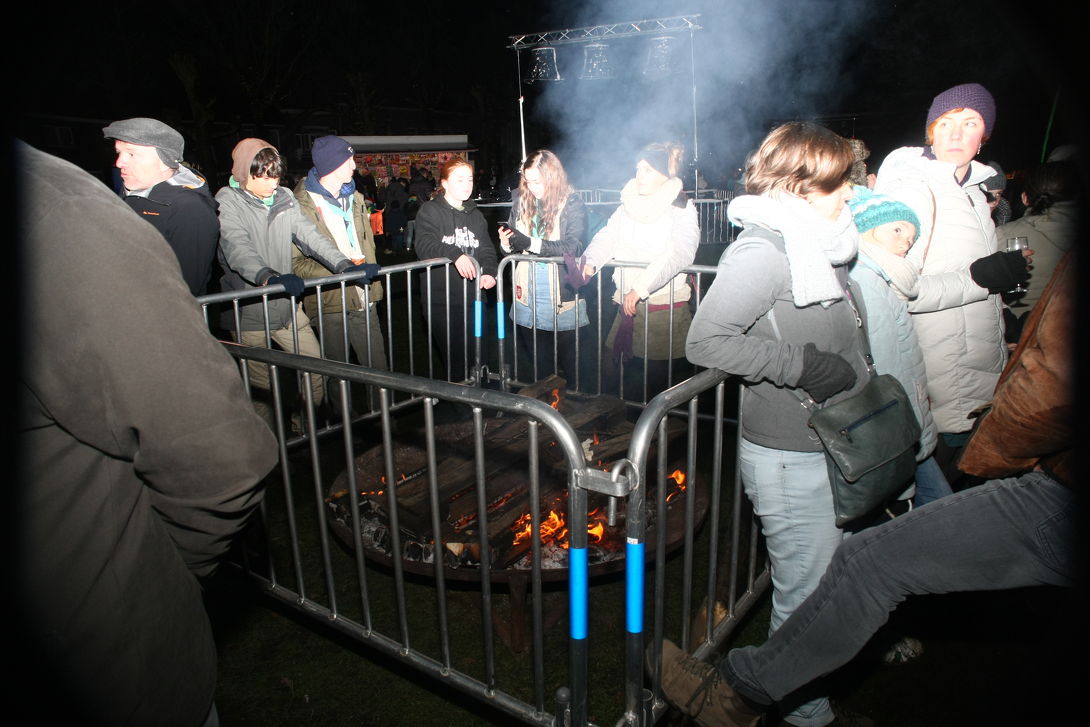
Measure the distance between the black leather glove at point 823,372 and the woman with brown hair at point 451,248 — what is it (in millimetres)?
3571

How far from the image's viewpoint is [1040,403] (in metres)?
1.85

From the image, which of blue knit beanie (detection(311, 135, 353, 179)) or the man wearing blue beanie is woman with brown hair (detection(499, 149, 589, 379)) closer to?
the man wearing blue beanie

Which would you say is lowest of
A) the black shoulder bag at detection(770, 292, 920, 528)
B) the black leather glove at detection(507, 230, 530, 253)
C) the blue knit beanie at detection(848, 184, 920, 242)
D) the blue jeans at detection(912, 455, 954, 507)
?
the blue jeans at detection(912, 455, 954, 507)

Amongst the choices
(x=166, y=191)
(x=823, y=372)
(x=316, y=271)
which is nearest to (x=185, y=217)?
(x=166, y=191)

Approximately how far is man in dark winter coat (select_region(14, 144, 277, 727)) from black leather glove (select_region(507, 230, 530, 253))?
4.32m

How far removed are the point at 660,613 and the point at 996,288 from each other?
82.7 inches

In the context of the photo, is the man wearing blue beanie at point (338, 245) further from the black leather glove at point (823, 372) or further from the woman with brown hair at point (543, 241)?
the black leather glove at point (823, 372)

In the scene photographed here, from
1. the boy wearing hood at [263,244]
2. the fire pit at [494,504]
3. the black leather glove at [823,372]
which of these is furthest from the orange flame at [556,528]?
the boy wearing hood at [263,244]

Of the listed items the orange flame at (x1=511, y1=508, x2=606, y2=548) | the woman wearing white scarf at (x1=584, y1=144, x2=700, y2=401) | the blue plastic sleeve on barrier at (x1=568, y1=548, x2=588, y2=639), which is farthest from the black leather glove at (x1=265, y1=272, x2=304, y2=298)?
the blue plastic sleeve on barrier at (x1=568, y1=548, x2=588, y2=639)

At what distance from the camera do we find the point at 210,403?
130 centimetres

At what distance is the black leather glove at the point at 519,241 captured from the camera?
559cm

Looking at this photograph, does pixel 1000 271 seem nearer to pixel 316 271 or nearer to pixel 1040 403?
pixel 1040 403

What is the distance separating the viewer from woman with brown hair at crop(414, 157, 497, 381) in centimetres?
560

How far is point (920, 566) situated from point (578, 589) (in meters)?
1.10
